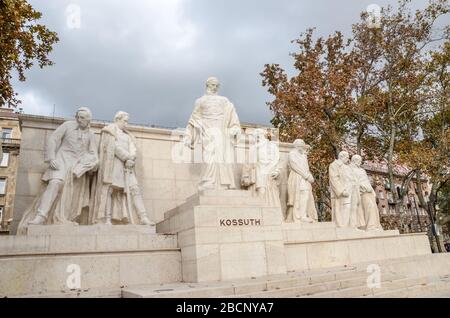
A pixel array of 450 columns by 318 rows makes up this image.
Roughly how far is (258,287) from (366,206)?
7.97m

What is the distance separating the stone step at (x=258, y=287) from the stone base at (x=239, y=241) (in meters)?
0.89

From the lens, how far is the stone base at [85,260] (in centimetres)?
765

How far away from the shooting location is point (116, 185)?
32.1 ft

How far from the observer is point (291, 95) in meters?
23.1

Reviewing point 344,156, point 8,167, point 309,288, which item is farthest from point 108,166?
point 8,167

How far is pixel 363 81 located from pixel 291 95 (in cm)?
430

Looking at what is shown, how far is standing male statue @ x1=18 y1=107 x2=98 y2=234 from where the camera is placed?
902 centimetres

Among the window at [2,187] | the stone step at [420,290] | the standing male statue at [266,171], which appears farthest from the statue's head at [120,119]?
the window at [2,187]

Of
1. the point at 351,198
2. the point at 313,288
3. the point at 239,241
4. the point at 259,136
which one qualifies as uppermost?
the point at 259,136

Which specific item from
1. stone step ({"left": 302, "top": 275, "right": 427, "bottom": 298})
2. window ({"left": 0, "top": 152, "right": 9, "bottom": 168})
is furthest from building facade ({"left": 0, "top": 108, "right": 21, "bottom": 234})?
stone step ({"left": 302, "top": 275, "right": 427, "bottom": 298})

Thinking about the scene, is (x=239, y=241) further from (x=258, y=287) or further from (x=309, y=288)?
(x=309, y=288)

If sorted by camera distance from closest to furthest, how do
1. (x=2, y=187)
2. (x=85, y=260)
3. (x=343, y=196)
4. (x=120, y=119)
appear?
1. (x=85, y=260)
2. (x=120, y=119)
3. (x=343, y=196)
4. (x=2, y=187)

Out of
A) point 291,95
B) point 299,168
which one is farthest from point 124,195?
point 291,95
